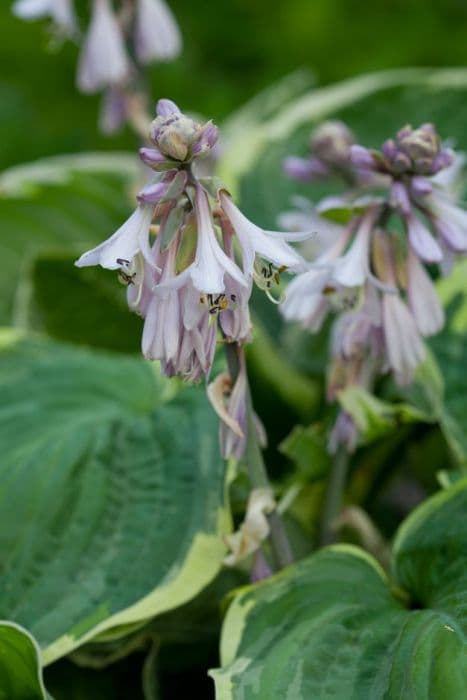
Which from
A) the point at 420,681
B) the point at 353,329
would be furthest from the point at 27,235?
the point at 420,681

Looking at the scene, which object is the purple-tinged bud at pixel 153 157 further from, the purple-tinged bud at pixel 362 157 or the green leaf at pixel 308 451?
the green leaf at pixel 308 451

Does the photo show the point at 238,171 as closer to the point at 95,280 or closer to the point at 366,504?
the point at 95,280

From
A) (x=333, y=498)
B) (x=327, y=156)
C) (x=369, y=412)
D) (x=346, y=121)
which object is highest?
(x=346, y=121)

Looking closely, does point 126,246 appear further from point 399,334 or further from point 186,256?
point 399,334

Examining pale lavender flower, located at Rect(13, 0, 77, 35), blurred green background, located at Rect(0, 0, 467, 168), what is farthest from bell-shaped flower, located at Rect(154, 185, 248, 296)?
blurred green background, located at Rect(0, 0, 467, 168)

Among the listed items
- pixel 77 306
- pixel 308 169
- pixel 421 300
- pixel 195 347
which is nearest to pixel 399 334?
pixel 421 300

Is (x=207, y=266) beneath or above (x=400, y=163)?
beneath

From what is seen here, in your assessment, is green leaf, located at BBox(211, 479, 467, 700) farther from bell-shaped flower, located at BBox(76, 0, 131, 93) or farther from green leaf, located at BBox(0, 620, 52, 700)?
bell-shaped flower, located at BBox(76, 0, 131, 93)
